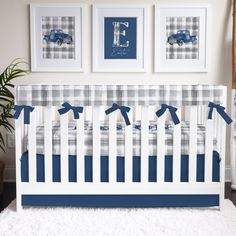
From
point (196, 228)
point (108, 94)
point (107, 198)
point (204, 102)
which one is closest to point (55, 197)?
point (107, 198)

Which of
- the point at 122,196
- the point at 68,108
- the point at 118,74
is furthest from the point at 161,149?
the point at 118,74

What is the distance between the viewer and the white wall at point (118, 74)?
119 inches

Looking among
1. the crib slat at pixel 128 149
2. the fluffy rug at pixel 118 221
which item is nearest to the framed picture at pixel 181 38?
the crib slat at pixel 128 149

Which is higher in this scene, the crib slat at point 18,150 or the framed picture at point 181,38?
the framed picture at point 181,38

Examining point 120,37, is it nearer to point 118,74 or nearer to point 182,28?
point 118,74

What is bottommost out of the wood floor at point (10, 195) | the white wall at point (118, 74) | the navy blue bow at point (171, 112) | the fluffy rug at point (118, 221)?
the wood floor at point (10, 195)

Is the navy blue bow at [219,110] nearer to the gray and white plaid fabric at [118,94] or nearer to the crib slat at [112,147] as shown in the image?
the gray and white plaid fabric at [118,94]

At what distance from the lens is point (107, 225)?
215 cm

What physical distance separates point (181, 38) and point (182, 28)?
0.08 m

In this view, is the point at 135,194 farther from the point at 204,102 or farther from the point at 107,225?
the point at 204,102

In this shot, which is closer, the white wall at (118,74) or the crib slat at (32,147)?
the crib slat at (32,147)

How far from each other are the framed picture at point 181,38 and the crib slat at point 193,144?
2.69ft

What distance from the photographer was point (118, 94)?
231 cm

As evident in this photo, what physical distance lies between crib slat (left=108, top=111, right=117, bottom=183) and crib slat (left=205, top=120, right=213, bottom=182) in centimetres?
54
